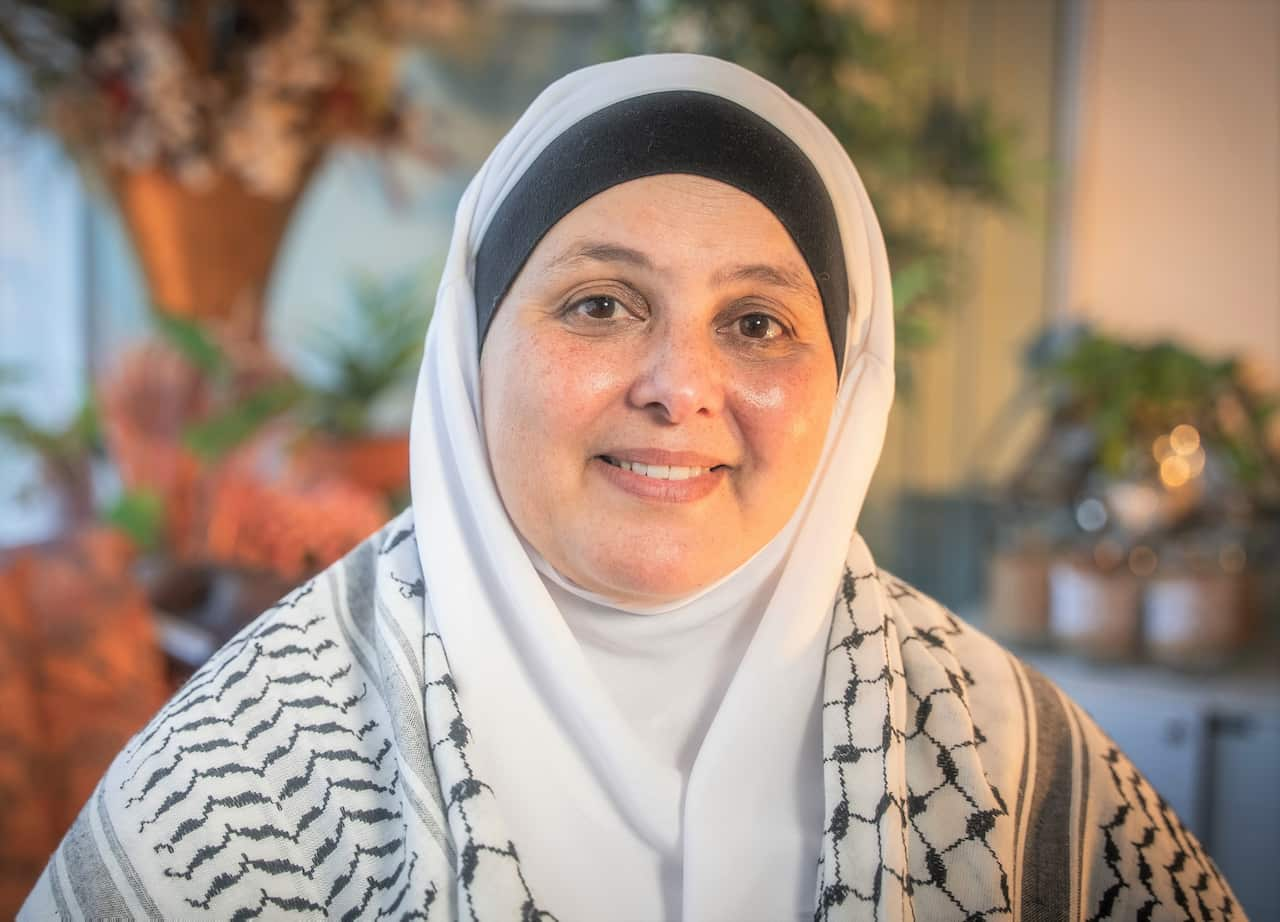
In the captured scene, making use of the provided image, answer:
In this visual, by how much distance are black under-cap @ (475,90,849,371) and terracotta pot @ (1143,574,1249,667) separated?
1.56 metres

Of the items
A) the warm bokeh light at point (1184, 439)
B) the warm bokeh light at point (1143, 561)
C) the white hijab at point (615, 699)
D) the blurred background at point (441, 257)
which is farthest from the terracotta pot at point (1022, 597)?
the white hijab at point (615, 699)

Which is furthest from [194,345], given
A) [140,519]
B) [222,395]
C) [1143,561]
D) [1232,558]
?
[1232,558]

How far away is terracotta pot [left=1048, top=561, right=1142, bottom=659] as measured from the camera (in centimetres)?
217

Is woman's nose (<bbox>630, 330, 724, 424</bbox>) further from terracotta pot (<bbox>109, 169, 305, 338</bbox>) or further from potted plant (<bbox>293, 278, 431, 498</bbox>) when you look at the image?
terracotta pot (<bbox>109, 169, 305, 338</bbox>)

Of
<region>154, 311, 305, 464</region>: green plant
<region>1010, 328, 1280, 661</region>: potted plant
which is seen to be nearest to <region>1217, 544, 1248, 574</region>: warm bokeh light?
<region>1010, 328, 1280, 661</region>: potted plant

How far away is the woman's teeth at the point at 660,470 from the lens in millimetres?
875

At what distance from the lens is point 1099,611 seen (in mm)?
2168

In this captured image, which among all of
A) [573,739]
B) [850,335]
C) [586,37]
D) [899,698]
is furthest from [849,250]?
[586,37]

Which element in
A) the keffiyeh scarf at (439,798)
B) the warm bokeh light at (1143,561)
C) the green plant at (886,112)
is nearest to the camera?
the keffiyeh scarf at (439,798)

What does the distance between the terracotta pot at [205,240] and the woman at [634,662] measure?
178 centimetres

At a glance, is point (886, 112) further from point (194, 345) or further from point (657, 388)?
point (657, 388)

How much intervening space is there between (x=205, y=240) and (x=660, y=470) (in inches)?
80.1

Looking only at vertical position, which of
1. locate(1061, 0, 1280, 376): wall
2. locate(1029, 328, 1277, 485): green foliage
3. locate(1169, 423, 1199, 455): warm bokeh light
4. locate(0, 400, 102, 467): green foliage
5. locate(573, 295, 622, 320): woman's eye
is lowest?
locate(573, 295, 622, 320): woman's eye

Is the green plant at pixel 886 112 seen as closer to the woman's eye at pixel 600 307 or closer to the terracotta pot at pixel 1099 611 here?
the woman's eye at pixel 600 307
